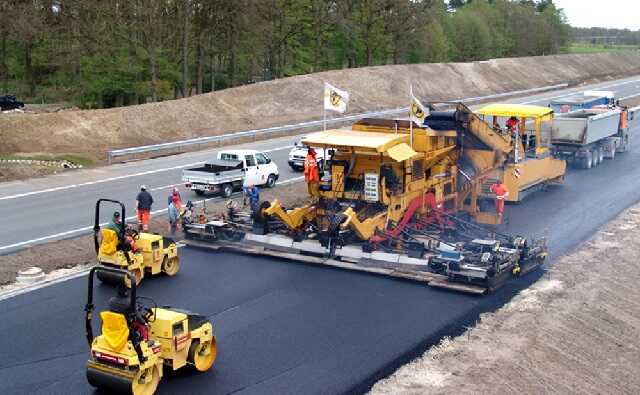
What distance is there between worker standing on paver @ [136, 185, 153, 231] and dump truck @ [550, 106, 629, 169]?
51.7ft

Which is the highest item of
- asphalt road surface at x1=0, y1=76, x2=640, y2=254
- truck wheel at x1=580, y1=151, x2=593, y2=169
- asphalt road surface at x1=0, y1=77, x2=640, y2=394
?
truck wheel at x1=580, y1=151, x2=593, y2=169

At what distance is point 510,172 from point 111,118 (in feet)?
73.1

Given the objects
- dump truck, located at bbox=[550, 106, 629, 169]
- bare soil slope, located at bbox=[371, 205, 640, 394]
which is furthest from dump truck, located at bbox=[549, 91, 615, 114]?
bare soil slope, located at bbox=[371, 205, 640, 394]

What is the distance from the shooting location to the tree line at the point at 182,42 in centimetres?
4556

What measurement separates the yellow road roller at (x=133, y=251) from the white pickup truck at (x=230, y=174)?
8.35 metres

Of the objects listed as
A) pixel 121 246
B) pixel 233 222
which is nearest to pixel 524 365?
pixel 121 246

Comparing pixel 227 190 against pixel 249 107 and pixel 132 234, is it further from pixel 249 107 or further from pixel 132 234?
pixel 249 107

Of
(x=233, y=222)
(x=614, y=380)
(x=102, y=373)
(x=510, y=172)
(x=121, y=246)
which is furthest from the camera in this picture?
(x=510, y=172)

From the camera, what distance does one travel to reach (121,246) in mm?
15070

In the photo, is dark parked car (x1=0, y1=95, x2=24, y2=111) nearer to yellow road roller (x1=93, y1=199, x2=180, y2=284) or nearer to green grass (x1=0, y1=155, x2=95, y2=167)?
green grass (x1=0, y1=155, x2=95, y2=167)

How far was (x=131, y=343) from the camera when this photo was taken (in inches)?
400

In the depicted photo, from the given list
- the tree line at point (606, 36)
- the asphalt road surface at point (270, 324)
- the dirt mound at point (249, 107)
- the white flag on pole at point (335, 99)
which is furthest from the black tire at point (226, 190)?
the tree line at point (606, 36)

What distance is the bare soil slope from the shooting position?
36.4 feet

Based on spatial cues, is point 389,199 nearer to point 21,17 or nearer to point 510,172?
point 510,172
